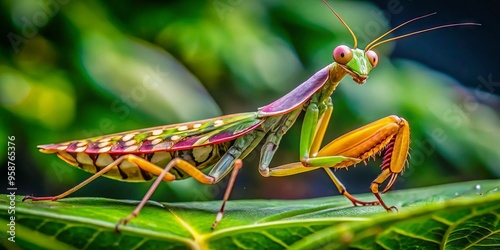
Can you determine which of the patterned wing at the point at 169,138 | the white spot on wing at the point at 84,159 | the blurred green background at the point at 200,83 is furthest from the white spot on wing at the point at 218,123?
the blurred green background at the point at 200,83

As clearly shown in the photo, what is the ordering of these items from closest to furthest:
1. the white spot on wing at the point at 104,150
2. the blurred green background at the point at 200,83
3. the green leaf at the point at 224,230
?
the green leaf at the point at 224,230
the white spot on wing at the point at 104,150
the blurred green background at the point at 200,83

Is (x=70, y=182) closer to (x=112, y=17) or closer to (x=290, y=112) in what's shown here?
(x=112, y=17)

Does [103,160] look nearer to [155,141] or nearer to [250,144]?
[155,141]

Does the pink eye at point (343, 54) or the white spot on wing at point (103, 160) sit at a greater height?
the white spot on wing at point (103, 160)

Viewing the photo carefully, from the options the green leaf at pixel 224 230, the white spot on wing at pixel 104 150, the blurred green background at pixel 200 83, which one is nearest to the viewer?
the green leaf at pixel 224 230

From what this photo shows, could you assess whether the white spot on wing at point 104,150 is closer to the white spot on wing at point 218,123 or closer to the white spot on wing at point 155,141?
the white spot on wing at point 155,141

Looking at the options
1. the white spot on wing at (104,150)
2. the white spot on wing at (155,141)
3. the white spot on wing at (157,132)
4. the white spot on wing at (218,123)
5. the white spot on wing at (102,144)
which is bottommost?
the white spot on wing at (218,123)

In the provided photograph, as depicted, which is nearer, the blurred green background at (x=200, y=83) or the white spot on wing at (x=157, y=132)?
the white spot on wing at (x=157, y=132)

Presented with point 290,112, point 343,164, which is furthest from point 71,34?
point 343,164
